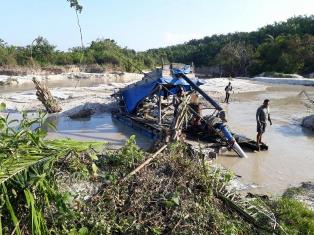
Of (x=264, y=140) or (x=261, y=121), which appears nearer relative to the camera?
(x=261, y=121)

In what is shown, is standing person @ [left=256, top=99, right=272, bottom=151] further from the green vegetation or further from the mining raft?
the green vegetation

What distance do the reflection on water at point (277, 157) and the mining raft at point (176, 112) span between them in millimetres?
552

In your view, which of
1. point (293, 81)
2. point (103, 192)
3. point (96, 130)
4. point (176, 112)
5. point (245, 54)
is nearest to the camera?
point (103, 192)

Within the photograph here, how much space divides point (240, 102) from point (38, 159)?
23487mm

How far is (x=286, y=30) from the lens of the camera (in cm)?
7081

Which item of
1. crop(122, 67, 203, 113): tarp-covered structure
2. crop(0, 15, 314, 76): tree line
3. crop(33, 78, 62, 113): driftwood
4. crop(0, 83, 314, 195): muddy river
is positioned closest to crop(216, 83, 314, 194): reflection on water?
crop(0, 83, 314, 195): muddy river

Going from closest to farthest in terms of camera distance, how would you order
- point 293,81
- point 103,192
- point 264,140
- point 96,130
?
1. point 103,192
2. point 264,140
3. point 96,130
4. point 293,81

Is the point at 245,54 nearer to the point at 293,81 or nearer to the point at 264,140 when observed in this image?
the point at 293,81

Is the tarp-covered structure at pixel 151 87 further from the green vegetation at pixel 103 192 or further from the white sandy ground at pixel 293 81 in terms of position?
the white sandy ground at pixel 293 81

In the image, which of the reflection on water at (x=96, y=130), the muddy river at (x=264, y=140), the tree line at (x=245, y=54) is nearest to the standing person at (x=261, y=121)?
the muddy river at (x=264, y=140)

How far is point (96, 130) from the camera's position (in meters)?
16.1

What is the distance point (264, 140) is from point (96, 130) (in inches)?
248

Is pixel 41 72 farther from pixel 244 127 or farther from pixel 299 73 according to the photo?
pixel 244 127

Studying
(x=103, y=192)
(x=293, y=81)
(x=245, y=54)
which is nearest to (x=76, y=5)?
(x=103, y=192)
